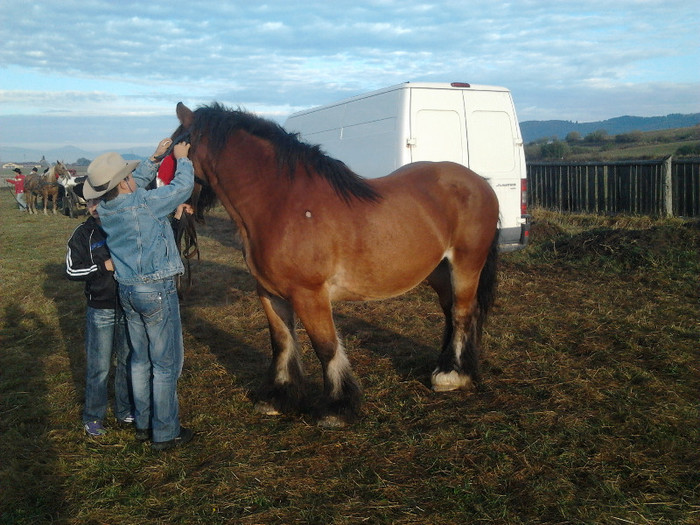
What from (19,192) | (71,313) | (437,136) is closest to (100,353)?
(71,313)

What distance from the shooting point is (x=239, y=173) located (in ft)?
12.4

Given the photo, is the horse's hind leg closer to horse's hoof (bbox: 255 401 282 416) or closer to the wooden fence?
horse's hoof (bbox: 255 401 282 416)

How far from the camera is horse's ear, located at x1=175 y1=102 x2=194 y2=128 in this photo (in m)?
3.82

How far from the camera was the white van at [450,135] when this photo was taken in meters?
7.21

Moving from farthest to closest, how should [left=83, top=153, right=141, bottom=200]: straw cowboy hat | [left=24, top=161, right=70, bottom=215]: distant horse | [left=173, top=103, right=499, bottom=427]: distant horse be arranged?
[left=24, top=161, right=70, bottom=215]: distant horse < [left=173, top=103, right=499, bottom=427]: distant horse < [left=83, top=153, right=141, bottom=200]: straw cowboy hat

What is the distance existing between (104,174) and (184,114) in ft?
2.86

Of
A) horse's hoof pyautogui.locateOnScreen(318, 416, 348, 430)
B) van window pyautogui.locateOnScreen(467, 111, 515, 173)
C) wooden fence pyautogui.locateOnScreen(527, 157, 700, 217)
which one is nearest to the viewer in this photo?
horse's hoof pyautogui.locateOnScreen(318, 416, 348, 430)

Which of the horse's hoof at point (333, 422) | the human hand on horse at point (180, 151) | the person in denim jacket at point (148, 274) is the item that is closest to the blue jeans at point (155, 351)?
the person in denim jacket at point (148, 274)

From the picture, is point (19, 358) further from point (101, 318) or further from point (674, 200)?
point (674, 200)

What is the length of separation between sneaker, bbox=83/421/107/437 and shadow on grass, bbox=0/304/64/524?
0.24 metres

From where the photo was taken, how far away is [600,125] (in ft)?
285

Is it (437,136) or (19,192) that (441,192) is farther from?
(19,192)

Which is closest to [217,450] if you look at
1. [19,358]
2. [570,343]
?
[19,358]

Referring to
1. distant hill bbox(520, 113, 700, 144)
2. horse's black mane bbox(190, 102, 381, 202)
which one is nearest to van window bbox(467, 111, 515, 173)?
horse's black mane bbox(190, 102, 381, 202)
